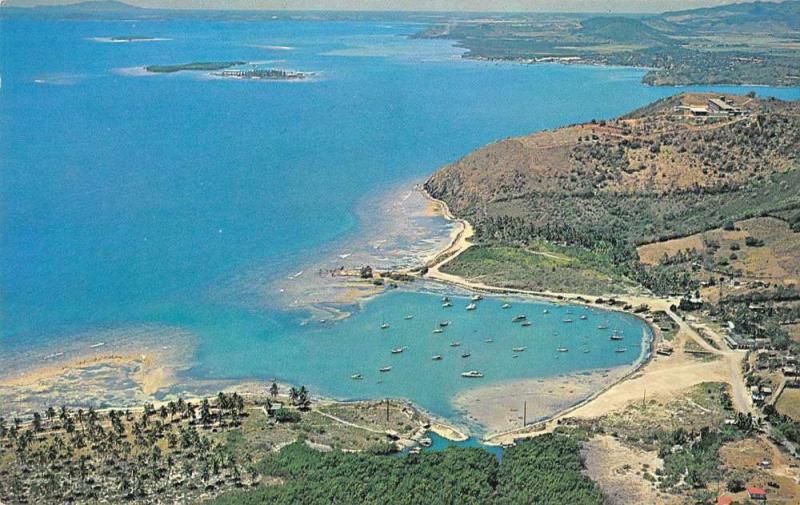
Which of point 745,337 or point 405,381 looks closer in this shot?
point 405,381

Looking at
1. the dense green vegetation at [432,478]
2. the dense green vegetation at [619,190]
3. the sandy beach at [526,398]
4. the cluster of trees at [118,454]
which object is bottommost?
the sandy beach at [526,398]

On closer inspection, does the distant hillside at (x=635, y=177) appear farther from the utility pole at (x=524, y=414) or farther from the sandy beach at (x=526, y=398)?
the utility pole at (x=524, y=414)

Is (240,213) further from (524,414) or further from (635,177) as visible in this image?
(524,414)

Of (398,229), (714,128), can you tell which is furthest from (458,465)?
(714,128)

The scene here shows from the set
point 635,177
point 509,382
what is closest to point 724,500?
point 509,382

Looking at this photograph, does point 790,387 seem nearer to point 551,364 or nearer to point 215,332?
point 551,364

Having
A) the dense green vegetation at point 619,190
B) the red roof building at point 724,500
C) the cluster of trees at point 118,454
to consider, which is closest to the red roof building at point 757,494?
the red roof building at point 724,500
